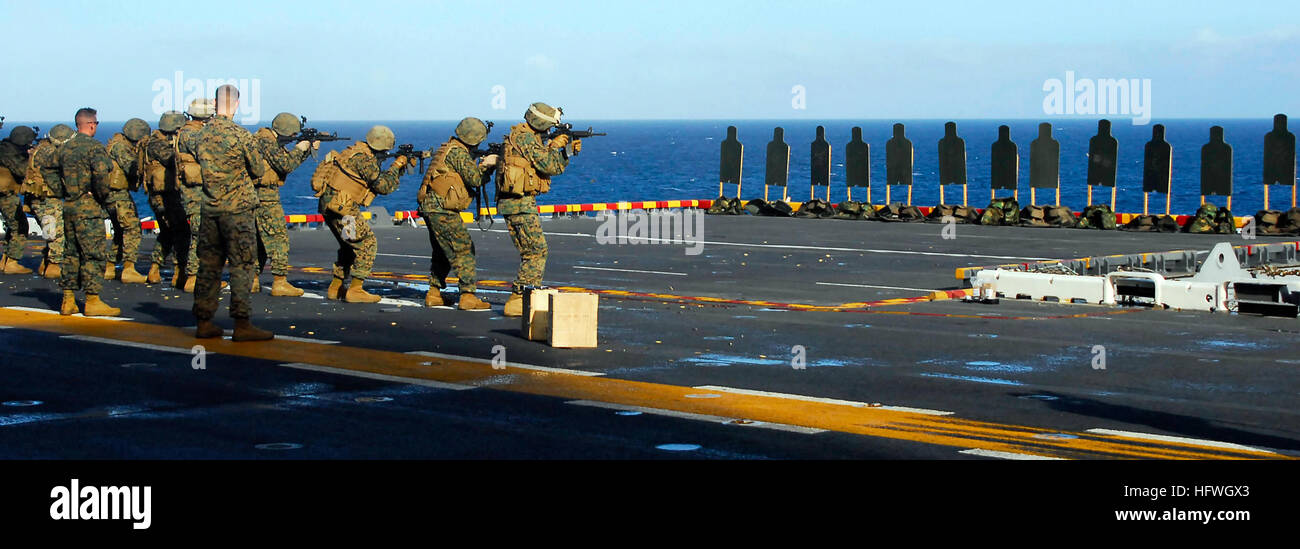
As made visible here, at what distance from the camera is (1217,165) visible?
4431 cm

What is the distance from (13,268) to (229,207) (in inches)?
471

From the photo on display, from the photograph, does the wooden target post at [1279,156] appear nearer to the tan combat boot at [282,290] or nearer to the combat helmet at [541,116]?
the combat helmet at [541,116]

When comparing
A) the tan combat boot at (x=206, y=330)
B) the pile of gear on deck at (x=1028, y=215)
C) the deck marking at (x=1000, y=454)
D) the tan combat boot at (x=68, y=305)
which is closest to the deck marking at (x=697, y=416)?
the deck marking at (x=1000, y=454)

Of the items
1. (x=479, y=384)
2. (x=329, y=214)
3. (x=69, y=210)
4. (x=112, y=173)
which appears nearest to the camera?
(x=479, y=384)

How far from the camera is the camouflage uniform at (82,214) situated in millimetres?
18141

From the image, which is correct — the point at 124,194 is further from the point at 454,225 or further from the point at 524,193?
the point at 524,193

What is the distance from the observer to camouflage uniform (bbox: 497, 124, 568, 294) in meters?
18.8

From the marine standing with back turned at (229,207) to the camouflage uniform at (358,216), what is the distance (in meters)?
4.90

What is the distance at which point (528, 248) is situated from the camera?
1878 centimetres
